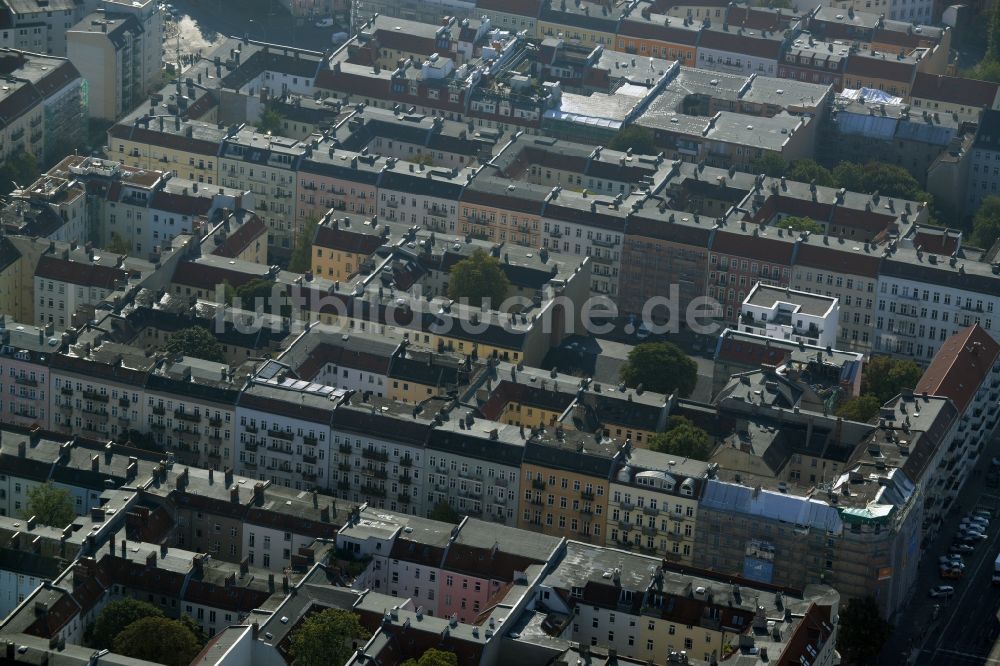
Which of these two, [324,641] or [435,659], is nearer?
[435,659]

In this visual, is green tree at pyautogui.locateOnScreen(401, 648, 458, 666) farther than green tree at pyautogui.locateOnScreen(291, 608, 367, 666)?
No

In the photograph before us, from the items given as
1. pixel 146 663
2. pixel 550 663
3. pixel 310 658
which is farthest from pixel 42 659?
pixel 550 663

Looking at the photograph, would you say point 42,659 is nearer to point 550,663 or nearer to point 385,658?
point 385,658

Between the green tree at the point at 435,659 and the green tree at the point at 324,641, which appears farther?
the green tree at the point at 324,641
